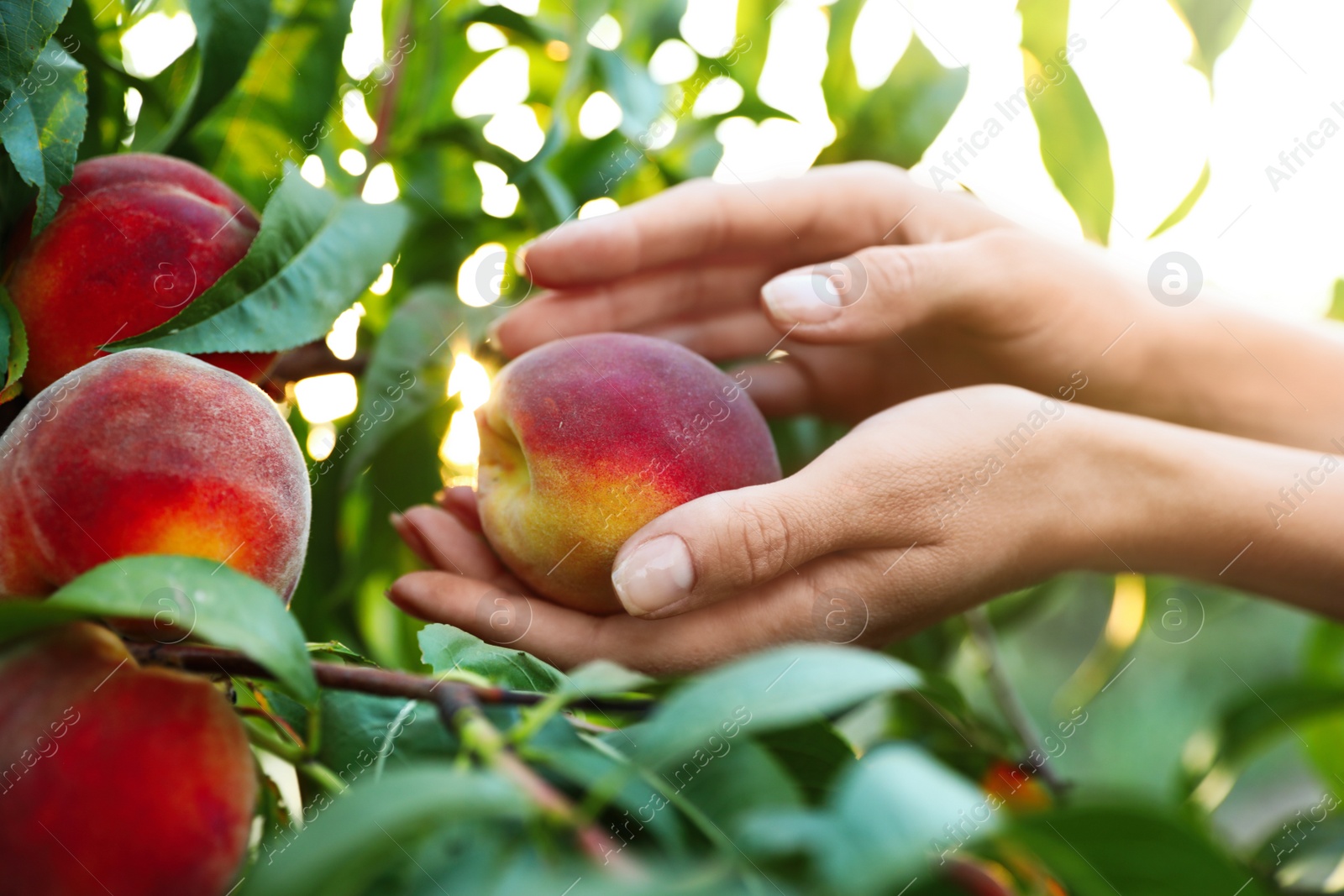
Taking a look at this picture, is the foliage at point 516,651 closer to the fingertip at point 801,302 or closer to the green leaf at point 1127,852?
the green leaf at point 1127,852

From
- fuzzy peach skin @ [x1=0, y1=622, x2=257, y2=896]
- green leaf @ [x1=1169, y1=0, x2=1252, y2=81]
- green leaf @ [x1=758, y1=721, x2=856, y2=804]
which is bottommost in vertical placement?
fuzzy peach skin @ [x1=0, y1=622, x2=257, y2=896]

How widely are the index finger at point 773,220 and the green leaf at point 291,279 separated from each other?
0.23m

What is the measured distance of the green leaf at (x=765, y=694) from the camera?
0.25 m

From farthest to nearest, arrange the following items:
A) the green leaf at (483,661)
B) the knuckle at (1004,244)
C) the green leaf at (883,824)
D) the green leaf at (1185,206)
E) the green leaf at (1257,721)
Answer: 1. the green leaf at (1185,206)
2. the green leaf at (1257,721)
3. the knuckle at (1004,244)
4. the green leaf at (483,661)
5. the green leaf at (883,824)

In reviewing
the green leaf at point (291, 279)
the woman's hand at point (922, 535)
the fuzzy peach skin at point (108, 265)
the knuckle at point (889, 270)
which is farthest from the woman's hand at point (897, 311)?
the fuzzy peach skin at point (108, 265)

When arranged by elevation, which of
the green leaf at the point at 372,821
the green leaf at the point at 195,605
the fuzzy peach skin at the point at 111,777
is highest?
the green leaf at the point at 372,821

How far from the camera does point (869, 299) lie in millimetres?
700

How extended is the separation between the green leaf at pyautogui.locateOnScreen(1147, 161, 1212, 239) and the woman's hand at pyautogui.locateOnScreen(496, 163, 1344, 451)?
5.4 inches

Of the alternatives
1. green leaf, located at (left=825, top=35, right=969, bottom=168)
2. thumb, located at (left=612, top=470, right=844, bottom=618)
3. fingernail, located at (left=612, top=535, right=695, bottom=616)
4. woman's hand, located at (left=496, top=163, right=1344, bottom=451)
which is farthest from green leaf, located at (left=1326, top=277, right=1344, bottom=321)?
fingernail, located at (left=612, top=535, right=695, bottom=616)

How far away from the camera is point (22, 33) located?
0.41 metres

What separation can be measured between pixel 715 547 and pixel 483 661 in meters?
0.16

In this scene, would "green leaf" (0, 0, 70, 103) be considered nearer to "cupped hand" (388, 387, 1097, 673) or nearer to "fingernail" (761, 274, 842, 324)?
"cupped hand" (388, 387, 1097, 673)

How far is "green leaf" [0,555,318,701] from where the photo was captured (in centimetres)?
28

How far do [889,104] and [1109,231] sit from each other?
0.28 m
